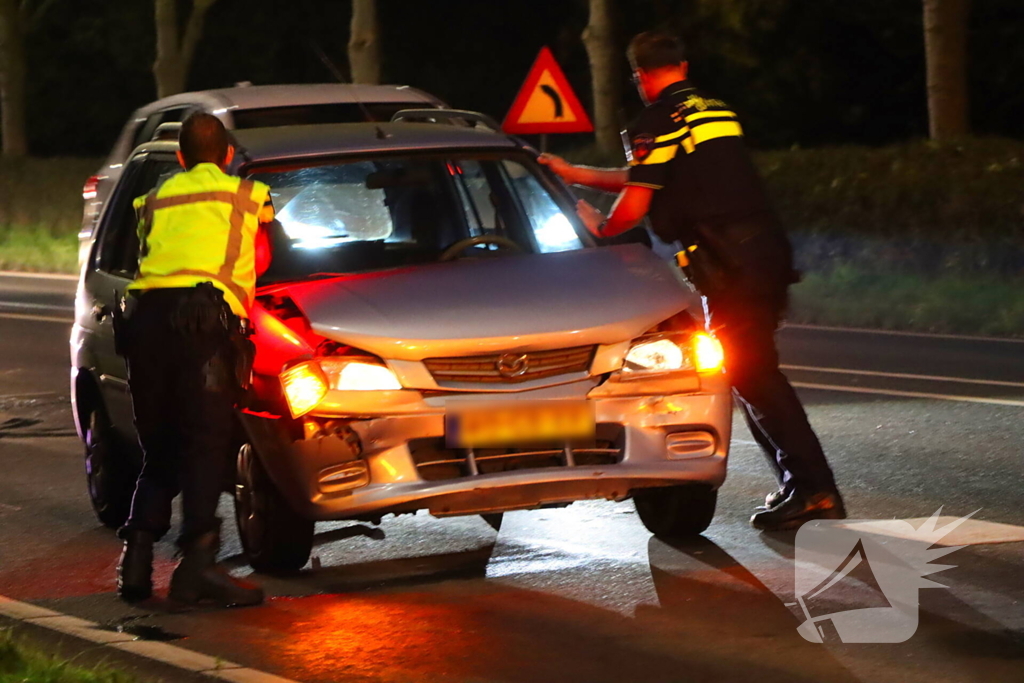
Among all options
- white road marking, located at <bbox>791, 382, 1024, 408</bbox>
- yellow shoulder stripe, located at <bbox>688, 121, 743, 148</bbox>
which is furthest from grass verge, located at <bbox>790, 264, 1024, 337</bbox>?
yellow shoulder stripe, located at <bbox>688, 121, 743, 148</bbox>

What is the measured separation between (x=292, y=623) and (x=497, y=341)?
1142 millimetres

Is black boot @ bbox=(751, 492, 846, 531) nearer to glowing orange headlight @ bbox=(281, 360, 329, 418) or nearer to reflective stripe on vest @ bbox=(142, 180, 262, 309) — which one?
glowing orange headlight @ bbox=(281, 360, 329, 418)

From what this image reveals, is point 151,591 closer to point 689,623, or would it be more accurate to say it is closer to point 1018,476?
point 689,623

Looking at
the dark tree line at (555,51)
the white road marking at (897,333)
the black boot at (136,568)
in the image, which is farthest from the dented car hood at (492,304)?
the dark tree line at (555,51)

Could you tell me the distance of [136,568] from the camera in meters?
6.61

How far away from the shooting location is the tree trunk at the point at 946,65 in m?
22.5

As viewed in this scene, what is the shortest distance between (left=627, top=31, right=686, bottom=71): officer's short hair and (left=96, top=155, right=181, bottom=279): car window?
6.41 feet

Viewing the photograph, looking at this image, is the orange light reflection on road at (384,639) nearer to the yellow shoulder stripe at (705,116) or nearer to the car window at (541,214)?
the car window at (541,214)

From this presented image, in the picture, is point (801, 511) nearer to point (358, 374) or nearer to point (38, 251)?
point (358, 374)

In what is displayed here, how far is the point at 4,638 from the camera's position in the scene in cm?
565

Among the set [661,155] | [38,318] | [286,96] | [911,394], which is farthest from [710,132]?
[38,318]

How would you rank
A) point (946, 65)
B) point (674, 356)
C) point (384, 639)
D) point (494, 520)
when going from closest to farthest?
point (384, 639) → point (674, 356) → point (494, 520) → point (946, 65)

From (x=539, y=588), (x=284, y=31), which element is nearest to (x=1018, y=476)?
(x=539, y=588)

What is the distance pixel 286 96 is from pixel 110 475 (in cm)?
267
